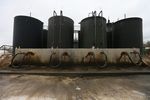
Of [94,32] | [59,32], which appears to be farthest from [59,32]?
[94,32]

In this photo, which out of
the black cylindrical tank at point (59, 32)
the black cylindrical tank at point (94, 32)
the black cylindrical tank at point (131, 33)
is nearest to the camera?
the black cylindrical tank at point (94, 32)

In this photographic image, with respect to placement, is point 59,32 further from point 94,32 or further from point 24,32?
point 24,32

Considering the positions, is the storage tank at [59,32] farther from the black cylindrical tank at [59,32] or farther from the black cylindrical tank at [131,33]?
the black cylindrical tank at [131,33]

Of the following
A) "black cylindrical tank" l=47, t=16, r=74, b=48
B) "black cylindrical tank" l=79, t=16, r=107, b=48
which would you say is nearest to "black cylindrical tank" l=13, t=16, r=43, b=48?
"black cylindrical tank" l=47, t=16, r=74, b=48

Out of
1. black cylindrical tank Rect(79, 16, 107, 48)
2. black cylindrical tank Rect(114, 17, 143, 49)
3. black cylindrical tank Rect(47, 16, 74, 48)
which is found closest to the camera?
black cylindrical tank Rect(79, 16, 107, 48)

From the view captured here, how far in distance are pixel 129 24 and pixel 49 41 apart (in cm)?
449

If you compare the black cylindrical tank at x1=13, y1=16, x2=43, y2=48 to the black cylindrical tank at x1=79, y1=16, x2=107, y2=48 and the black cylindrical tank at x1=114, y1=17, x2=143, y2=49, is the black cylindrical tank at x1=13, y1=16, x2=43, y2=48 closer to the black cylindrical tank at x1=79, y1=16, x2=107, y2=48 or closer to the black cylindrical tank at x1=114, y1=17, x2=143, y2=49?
the black cylindrical tank at x1=79, y1=16, x2=107, y2=48

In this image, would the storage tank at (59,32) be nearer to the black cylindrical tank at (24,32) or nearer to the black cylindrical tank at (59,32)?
the black cylindrical tank at (59,32)

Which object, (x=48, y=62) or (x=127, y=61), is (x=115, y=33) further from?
(x=48, y=62)

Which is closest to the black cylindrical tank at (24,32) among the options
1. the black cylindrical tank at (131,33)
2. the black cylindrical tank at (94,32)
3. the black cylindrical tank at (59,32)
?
the black cylindrical tank at (59,32)

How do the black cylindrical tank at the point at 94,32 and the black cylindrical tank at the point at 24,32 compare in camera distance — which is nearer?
the black cylindrical tank at the point at 94,32

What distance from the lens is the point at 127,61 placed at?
21.5ft

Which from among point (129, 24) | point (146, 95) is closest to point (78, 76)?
point (146, 95)

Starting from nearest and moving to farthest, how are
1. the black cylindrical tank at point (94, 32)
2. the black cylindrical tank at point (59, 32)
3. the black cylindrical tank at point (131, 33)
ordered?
the black cylindrical tank at point (94, 32) → the black cylindrical tank at point (59, 32) → the black cylindrical tank at point (131, 33)
